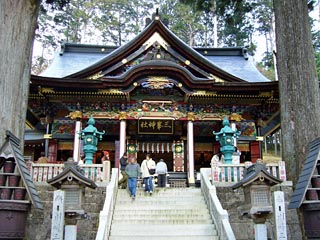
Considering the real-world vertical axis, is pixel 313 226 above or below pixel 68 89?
below

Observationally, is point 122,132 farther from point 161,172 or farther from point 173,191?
point 173,191

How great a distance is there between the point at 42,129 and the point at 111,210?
12.0m

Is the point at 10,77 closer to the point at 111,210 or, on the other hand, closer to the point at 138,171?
the point at 111,210

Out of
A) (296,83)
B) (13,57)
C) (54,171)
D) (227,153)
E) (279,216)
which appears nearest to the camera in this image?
(13,57)

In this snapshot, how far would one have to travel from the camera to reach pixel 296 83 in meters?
8.07

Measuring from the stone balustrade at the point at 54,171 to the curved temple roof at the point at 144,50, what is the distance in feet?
17.7

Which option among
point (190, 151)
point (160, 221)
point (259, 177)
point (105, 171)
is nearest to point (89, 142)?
point (105, 171)

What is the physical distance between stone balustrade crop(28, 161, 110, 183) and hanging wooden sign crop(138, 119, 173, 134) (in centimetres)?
601

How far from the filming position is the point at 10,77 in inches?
242

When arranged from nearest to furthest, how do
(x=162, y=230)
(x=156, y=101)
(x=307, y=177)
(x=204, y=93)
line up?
(x=307, y=177) → (x=162, y=230) → (x=204, y=93) → (x=156, y=101)

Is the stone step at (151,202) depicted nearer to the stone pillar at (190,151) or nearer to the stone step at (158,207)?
the stone step at (158,207)

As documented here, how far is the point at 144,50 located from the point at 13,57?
9.39 meters

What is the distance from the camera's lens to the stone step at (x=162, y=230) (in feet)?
27.3

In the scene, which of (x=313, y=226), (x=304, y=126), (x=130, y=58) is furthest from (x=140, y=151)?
(x=313, y=226)
